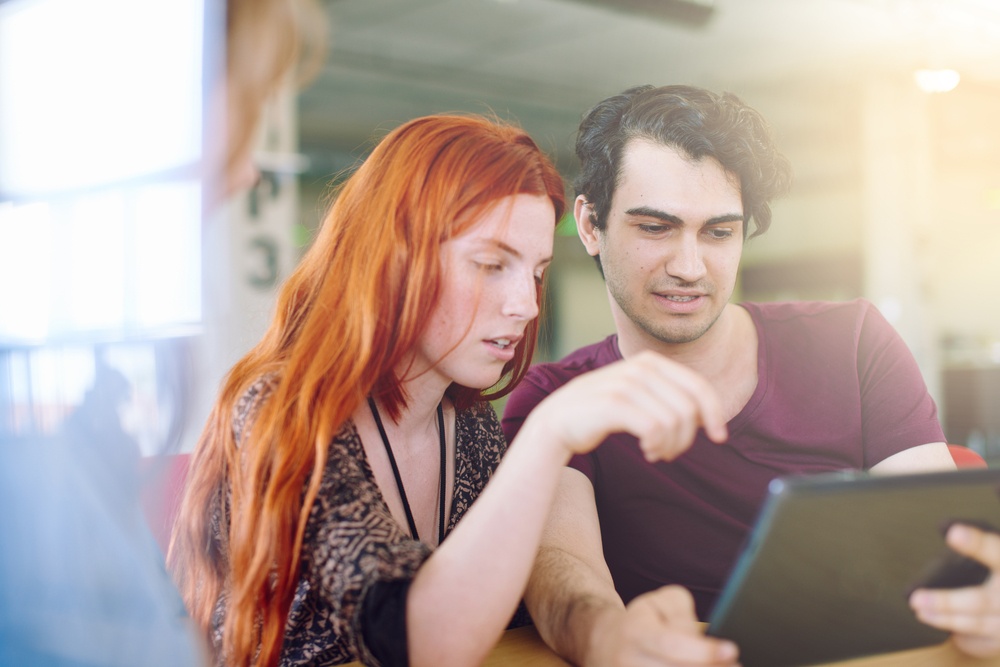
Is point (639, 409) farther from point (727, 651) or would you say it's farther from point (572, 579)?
point (572, 579)

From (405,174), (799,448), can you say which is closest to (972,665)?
(799,448)

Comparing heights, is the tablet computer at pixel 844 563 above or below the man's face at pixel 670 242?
below

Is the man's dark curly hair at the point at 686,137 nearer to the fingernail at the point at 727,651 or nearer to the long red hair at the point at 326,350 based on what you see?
the long red hair at the point at 326,350

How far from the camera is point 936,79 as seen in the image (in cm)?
372

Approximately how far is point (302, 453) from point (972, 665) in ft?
2.78

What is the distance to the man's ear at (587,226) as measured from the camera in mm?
1597

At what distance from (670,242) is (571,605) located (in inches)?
26.5

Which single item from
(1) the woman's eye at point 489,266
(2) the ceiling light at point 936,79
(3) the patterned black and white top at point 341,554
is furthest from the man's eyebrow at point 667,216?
(2) the ceiling light at point 936,79

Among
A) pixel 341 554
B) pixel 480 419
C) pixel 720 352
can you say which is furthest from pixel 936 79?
pixel 341 554

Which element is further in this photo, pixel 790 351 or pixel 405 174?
pixel 790 351

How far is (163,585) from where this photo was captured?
1059 mm

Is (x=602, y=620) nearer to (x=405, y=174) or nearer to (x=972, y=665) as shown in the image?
(x=972, y=665)

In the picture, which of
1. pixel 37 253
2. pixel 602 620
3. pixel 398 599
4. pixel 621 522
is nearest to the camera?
pixel 398 599

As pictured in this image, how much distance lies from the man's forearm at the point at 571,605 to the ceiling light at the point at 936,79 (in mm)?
3204
